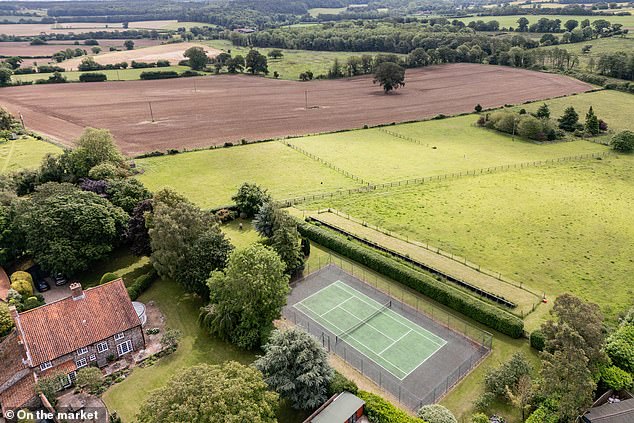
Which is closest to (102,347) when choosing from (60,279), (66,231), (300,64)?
(60,279)

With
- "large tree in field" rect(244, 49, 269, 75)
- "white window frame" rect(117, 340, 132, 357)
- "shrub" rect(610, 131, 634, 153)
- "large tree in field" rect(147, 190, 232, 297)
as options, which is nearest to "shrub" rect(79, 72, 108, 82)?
"large tree in field" rect(244, 49, 269, 75)

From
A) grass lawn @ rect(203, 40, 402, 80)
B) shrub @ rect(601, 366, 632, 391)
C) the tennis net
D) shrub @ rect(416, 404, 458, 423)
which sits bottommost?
the tennis net

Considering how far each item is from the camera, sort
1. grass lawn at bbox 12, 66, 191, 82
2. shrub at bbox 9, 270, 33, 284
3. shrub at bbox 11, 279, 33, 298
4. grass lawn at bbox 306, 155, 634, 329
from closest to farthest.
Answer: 1. shrub at bbox 11, 279, 33, 298
2. shrub at bbox 9, 270, 33, 284
3. grass lawn at bbox 306, 155, 634, 329
4. grass lawn at bbox 12, 66, 191, 82

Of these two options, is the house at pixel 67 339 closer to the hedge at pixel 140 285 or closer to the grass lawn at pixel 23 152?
the hedge at pixel 140 285

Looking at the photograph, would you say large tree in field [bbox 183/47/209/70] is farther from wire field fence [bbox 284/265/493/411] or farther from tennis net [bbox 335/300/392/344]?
tennis net [bbox 335/300/392/344]

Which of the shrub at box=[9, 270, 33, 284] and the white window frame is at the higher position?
the shrub at box=[9, 270, 33, 284]

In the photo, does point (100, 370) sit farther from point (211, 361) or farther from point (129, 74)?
point (129, 74)

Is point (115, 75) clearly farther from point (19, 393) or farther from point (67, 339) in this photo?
point (19, 393)
